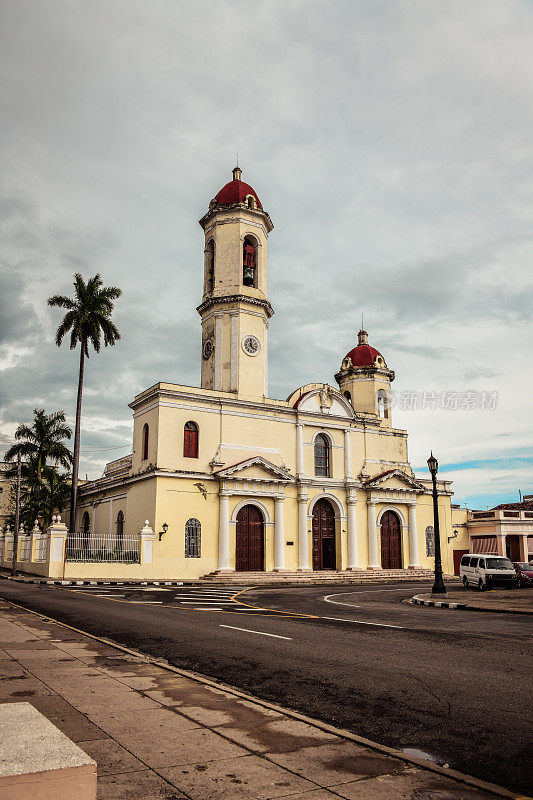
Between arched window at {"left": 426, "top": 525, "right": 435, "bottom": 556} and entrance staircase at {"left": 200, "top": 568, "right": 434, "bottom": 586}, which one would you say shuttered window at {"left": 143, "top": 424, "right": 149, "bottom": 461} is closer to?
entrance staircase at {"left": 200, "top": 568, "right": 434, "bottom": 586}

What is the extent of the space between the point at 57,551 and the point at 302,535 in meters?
14.8

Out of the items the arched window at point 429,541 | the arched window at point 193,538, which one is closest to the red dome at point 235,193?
the arched window at point 193,538

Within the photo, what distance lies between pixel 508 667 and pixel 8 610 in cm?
1197

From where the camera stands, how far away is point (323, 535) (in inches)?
1585

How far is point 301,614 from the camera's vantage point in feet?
52.9

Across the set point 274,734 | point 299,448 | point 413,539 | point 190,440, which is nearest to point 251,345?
point 299,448

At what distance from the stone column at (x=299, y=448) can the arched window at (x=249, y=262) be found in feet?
31.9

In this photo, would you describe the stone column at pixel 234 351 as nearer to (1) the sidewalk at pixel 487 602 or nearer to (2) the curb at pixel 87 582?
(2) the curb at pixel 87 582

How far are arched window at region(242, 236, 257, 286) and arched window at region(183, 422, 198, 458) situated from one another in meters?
10.4

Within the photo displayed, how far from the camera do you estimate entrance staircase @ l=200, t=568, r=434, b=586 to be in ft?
109

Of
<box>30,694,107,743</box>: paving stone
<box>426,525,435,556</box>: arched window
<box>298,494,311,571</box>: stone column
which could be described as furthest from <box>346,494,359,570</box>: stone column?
<box>30,694,107,743</box>: paving stone

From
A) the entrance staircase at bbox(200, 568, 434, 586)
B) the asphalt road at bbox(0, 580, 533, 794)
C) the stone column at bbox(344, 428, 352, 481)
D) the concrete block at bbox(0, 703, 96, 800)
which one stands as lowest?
the entrance staircase at bbox(200, 568, 434, 586)

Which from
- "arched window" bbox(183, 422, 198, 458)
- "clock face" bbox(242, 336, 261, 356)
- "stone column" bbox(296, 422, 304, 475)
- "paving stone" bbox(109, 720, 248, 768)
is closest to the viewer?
"paving stone" bbox(109, 720, 248, 768)

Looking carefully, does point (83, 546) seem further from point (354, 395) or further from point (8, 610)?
point (354, 395)
